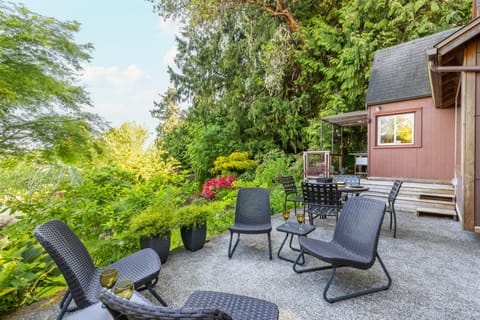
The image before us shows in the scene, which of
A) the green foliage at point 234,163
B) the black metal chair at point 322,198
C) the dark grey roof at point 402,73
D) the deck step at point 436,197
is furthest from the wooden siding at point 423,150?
the green foliage at point 234,163

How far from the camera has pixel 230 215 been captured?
533 cm

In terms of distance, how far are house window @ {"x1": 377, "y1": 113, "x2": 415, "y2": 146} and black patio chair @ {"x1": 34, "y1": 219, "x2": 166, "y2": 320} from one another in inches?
317

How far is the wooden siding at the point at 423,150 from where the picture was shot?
6.70 metres

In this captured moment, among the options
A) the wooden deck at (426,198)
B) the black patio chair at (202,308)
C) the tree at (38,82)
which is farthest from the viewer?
the wooden deck at (426,198)

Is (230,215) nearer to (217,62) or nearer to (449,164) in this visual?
(449,164)

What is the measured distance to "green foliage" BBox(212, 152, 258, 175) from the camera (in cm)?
1127

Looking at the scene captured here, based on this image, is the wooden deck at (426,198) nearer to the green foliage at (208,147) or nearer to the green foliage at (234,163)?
the green foliage at (234,163)

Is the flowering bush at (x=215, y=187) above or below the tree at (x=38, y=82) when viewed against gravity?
below

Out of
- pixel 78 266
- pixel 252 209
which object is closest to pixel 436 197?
pixel 252 209

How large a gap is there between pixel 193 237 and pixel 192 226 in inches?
6.6

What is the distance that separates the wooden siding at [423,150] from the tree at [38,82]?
870cm

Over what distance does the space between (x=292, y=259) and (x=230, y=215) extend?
7.46 ft

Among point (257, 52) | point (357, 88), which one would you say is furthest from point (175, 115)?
point (357, 88)

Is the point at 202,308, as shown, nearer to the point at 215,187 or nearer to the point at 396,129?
the point at 215,187
